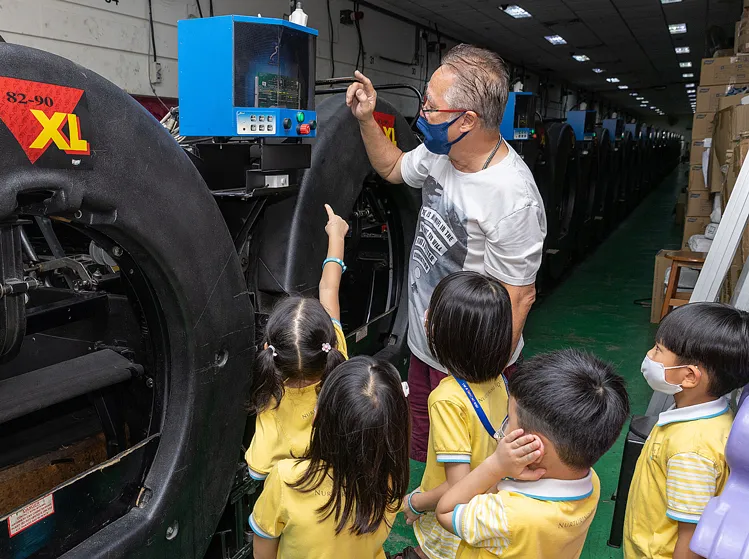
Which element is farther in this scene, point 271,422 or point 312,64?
point 312,64

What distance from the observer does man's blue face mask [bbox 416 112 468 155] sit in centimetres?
174

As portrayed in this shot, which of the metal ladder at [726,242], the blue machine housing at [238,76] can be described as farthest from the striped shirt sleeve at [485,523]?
the metal ladder at [726,242]

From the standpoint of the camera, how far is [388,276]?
2807mm

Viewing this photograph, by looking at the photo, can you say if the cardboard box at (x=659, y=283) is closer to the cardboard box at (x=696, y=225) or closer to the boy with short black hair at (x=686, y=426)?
the cardboard box at (x=696, y=225)

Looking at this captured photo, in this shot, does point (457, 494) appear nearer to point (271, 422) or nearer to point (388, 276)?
point (271, 422)

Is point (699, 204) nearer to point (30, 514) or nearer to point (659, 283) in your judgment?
point (659, 283)

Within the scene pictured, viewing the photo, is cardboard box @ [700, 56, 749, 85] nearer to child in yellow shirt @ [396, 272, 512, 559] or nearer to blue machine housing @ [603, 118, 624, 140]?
blue machine housing @ [603, 118, 624, 140]

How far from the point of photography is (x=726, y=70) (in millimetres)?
5238

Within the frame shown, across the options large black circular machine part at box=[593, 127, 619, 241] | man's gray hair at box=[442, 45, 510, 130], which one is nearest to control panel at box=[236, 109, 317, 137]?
man's gray hair at box=[442, 45, 510, 130]

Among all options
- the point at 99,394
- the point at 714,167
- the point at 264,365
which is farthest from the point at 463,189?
the point at 714,167

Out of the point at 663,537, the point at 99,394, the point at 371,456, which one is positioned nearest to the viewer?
the point at 371,456

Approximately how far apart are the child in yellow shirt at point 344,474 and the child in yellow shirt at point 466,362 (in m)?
Result: 0.20

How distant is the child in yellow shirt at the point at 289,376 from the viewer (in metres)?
1.37

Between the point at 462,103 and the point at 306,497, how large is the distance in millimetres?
1123
